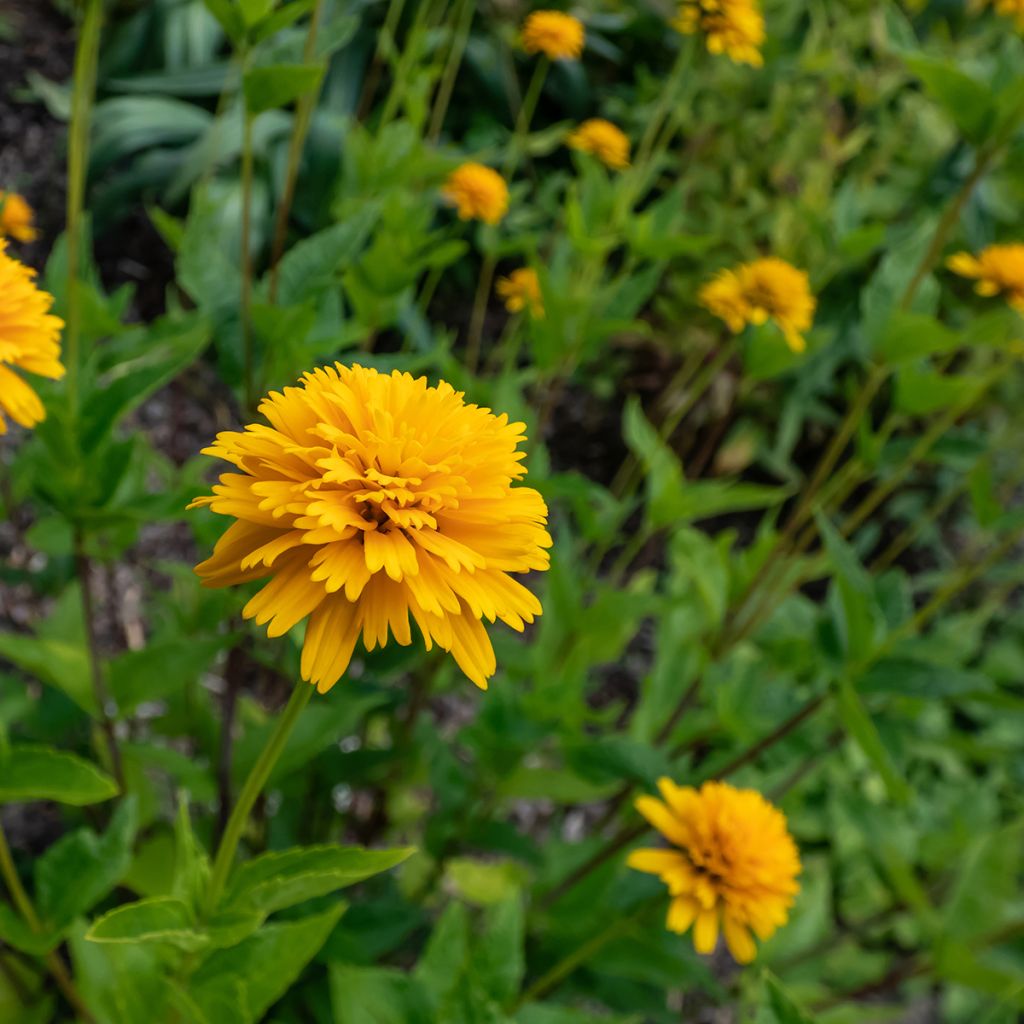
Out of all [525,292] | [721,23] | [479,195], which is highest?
[721,23]

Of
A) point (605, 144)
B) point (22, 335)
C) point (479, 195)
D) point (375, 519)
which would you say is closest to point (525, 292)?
point (479, 195)

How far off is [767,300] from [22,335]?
93cm

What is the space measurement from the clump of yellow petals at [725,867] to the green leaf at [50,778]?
43 centimetres

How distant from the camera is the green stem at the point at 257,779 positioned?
1.40ft

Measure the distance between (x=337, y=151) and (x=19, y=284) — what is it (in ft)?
5.22

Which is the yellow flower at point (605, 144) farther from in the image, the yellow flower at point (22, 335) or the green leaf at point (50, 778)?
the green leaf at point (50, 778)

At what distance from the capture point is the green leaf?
0.59m

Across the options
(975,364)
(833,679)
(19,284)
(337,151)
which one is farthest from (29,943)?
(975,364)

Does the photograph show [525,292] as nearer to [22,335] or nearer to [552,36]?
[552,36]

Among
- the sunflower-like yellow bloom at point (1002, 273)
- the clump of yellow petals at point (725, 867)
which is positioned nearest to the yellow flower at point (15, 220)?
the clump of yellow petals at point (725, 867)

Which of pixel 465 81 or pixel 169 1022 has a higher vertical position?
pixel 465 81

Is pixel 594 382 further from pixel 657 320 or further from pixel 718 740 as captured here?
pixel 718 740

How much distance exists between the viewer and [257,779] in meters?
0.45

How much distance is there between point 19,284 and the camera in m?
0.58
